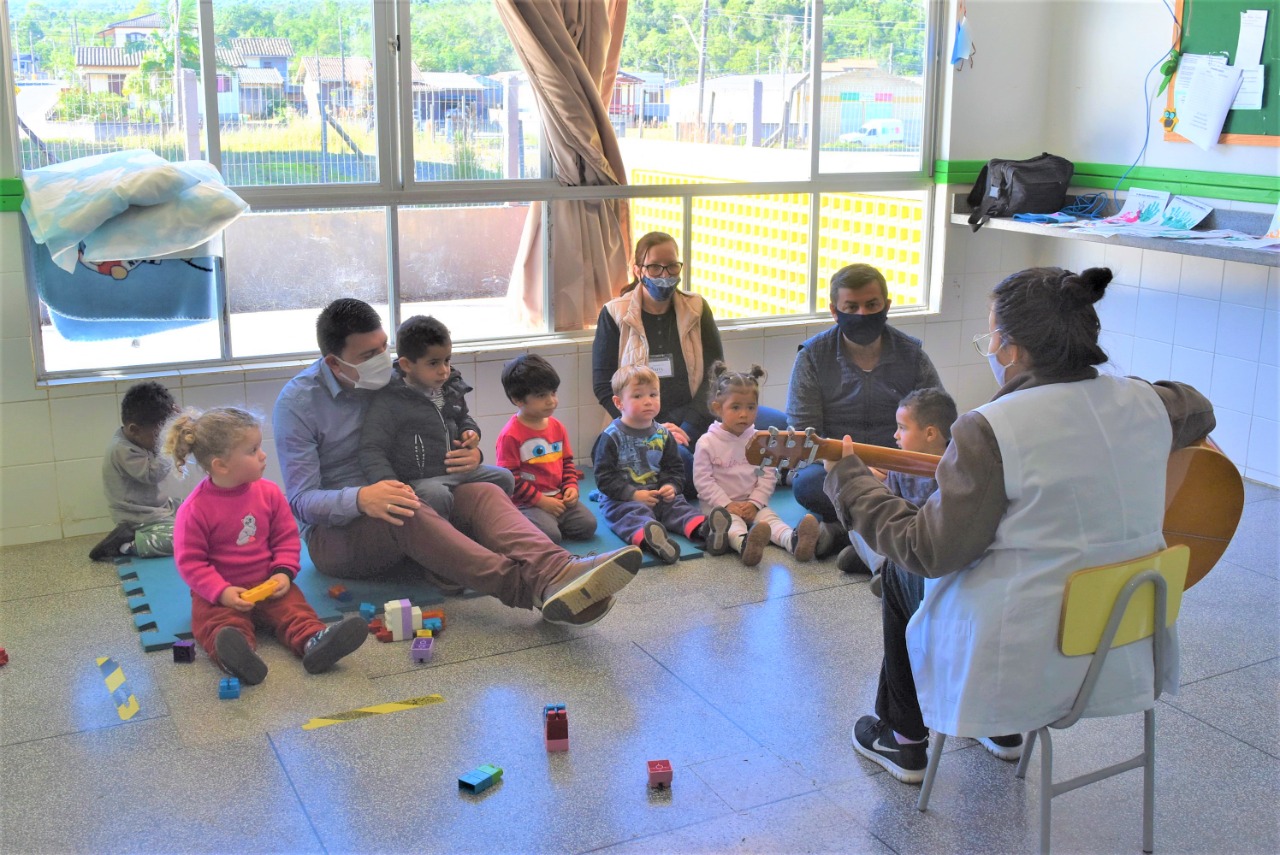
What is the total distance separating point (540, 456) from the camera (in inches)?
164

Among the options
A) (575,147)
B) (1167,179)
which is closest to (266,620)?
(575,147)

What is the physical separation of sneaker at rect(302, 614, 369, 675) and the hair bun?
194cm

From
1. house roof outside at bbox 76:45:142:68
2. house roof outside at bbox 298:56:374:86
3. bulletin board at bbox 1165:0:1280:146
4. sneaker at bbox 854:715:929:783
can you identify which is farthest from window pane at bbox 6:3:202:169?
bulletin board at bbox 1165:0:1280:146

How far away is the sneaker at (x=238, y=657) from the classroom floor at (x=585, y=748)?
42mm

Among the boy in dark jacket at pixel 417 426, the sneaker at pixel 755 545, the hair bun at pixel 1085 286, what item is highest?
the hair bun at pixel 1085 286

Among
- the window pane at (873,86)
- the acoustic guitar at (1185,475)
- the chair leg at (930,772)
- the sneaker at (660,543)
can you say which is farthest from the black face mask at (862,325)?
the chair leg at (930,772)

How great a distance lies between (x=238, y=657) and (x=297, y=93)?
2326 mm

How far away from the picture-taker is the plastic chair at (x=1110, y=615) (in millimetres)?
2098

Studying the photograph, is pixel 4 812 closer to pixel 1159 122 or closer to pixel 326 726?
pixel 326 726

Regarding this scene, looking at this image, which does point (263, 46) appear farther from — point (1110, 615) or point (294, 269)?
point (1110, 615)

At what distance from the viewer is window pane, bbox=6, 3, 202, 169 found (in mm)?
3992

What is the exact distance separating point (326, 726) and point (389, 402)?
3.84 feet

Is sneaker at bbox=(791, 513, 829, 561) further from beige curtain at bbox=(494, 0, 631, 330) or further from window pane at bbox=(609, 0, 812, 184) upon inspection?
window pane at bbox=(609, 0, 812, 184)

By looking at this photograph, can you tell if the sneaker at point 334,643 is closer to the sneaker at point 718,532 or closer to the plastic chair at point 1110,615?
the sneaker at point 718,532
